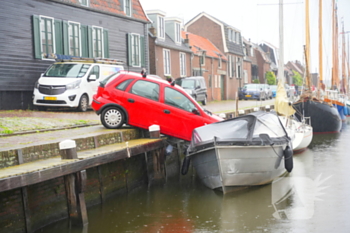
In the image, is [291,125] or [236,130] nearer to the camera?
[236,130]

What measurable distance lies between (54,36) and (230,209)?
14.7 meters

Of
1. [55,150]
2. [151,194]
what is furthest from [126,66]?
[55,150]

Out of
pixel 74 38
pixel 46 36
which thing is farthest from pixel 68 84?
pixel 74 38

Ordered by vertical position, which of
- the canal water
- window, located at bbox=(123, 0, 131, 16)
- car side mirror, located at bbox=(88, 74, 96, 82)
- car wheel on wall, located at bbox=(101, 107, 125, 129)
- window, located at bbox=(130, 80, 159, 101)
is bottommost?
the canal water

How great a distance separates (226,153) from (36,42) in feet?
41.5

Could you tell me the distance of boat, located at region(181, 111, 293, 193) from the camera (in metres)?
11.5

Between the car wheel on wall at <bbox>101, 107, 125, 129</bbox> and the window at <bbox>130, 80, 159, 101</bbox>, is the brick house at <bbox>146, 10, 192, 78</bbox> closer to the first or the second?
the window at <bbox>130, 80, 159, 101</bbox>

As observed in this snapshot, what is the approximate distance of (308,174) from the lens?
14.6 m

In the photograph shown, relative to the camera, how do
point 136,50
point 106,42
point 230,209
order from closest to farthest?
point 230,209 → point 106,42 → point 136,50

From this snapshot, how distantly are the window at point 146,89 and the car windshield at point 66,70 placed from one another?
23.7 ft

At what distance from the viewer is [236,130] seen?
40.0 feet

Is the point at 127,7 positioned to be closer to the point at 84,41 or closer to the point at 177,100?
the point at 84,41

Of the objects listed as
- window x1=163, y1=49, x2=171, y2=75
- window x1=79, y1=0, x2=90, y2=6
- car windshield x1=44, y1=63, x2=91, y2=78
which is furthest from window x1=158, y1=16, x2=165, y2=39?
car windshield x1=44, y1=63, x2=91, y2=78

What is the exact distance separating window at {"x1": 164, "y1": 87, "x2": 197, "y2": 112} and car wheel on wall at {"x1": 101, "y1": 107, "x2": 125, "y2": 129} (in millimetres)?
1303
